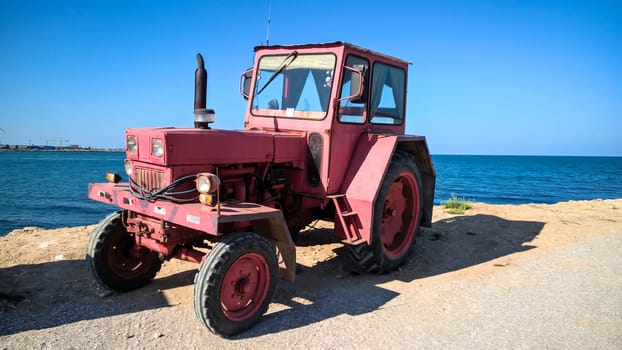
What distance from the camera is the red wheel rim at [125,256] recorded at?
165 inches

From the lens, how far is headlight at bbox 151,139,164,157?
3.50m

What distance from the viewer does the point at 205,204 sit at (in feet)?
11.0

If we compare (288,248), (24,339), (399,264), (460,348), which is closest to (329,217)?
(399,264)

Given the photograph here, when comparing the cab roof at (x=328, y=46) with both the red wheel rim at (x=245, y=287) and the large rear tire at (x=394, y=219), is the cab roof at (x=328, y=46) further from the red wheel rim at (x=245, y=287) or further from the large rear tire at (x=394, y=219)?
the red wheel rim at (x=245, y=287)

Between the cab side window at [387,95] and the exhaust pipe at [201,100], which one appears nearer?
the exhaust pipe at [201,100]

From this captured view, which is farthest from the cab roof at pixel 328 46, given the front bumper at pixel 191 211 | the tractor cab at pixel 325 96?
the front bumper at pixel 191 211

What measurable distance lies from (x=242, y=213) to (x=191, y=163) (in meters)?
0.71

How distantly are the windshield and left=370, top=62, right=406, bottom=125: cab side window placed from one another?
0.71 metres

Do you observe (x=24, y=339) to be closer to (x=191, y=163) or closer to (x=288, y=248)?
Answer: (x=191, y=163)

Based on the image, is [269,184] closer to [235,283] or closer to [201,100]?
[201,100]

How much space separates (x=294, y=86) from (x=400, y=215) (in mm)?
2278

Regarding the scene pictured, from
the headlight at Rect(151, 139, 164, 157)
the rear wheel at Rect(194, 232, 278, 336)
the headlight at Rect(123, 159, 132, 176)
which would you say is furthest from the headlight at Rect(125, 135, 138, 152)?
the rear wheel at Rect(194, 232, 278, 336)

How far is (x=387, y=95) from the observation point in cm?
537

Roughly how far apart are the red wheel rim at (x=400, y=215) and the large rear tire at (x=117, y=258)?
2892 millimetres
